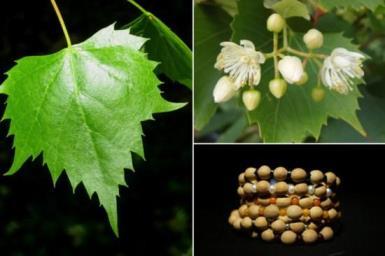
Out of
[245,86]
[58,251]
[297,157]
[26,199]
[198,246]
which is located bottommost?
[58,251]

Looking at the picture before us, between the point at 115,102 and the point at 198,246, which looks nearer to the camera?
the point at 115,102

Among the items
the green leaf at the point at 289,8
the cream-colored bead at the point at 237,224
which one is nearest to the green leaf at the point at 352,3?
the green leaf at the point at 289,8

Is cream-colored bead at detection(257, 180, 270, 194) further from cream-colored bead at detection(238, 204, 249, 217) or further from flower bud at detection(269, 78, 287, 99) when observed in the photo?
flower bud at detection(269, 78, 287, 99)

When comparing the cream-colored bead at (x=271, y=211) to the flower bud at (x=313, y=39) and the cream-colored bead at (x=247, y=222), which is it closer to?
the cream-colored bead at (x=247, y=222)

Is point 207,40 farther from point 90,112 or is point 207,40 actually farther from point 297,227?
point 90,112

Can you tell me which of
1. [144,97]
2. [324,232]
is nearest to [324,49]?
[324,232]

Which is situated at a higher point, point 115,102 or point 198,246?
point 115,102

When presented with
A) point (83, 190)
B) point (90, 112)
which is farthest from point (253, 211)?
point (83, 190)

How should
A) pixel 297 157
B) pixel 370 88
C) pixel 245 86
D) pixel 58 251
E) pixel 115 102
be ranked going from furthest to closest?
pixel 58 251 → pixel 370 88 → pixel 297 157 → pixel 245 86 → pixel 115 102

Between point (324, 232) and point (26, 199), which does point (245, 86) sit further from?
point (26, 199)
